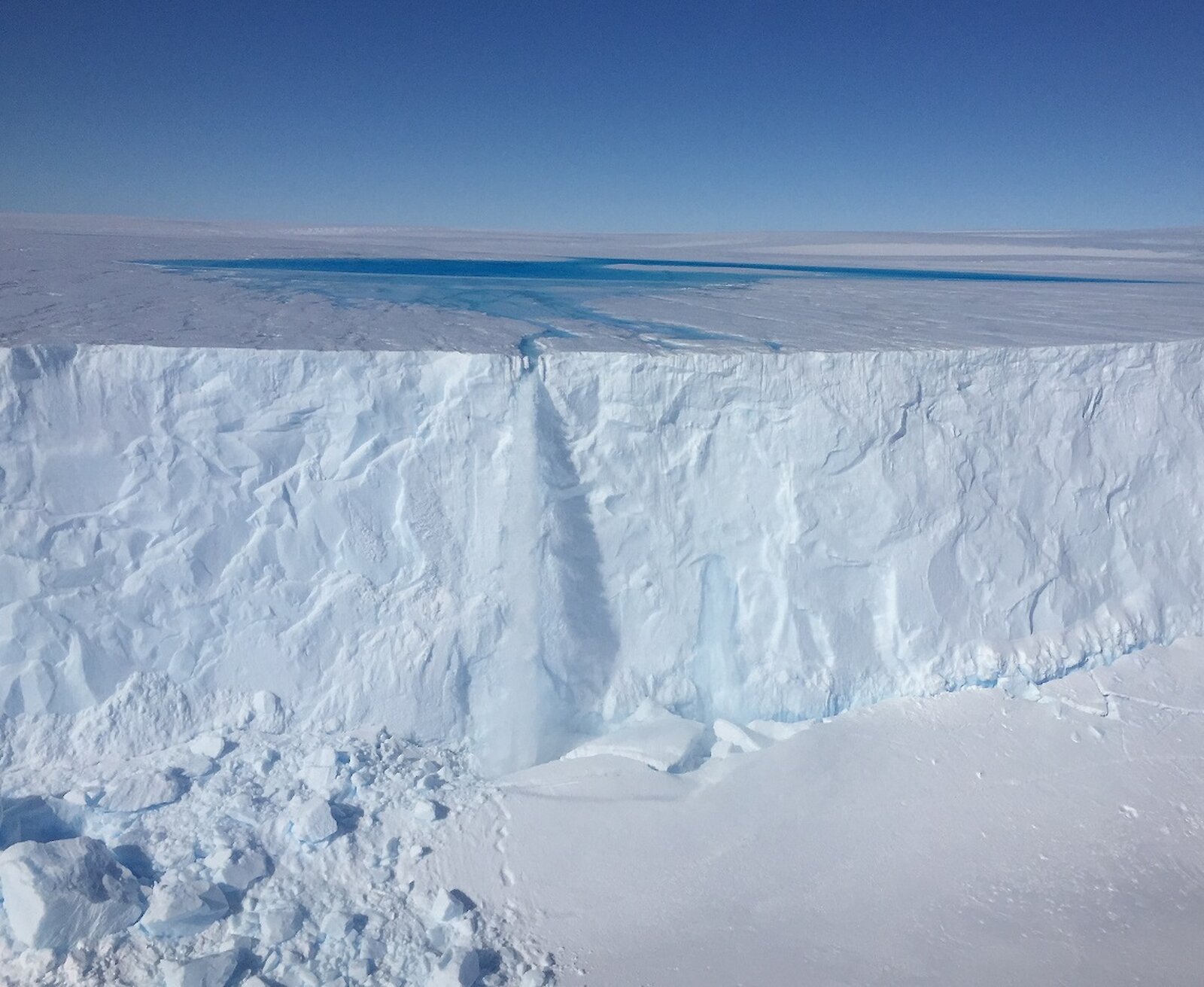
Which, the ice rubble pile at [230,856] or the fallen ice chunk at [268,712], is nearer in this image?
the ice rubble pile at [230,856]

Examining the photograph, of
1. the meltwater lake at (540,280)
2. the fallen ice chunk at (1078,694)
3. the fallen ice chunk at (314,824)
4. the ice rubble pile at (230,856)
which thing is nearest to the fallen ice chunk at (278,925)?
the ice rubble pile at (230,856)

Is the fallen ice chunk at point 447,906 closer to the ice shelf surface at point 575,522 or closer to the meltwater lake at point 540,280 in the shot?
the ice shelf surface at point 575,522

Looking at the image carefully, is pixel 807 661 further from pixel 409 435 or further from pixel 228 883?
pixel 228 883

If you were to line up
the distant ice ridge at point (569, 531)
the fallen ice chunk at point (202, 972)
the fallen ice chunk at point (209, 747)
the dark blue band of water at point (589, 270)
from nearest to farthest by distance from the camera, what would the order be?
the fallen ice chunk at point (202, 972) → the fallen ice chunk at point (209, 747) → the distant ice ridge at point (569, 531) → the dark blue band of water at point (589, 270)

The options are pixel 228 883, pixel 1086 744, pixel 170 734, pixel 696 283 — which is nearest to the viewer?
pixel 228 883

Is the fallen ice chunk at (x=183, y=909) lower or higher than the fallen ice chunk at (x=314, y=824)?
lower

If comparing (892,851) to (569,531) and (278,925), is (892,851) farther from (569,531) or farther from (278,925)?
(278,925)

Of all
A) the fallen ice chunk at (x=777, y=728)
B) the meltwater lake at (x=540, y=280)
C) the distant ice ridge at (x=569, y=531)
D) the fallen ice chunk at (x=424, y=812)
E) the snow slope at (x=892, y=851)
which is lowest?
the snow slope at (x=892, y=851)

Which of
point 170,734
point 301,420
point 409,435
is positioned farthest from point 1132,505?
point 170,734
